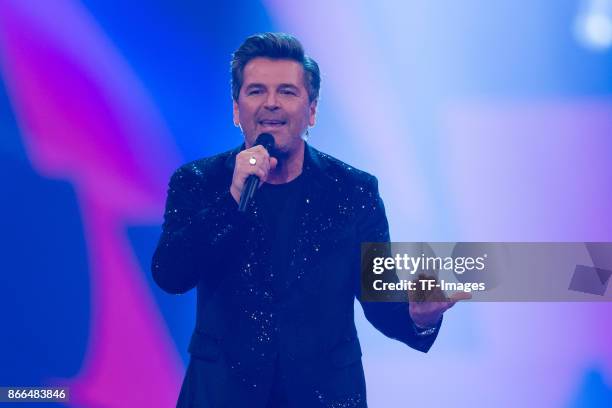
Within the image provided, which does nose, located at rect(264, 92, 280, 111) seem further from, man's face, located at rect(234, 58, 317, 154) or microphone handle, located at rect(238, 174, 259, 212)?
microphone handle, located at rect(238, 174, 259, 212)

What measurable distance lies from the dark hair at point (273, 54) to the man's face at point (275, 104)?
0.05ft

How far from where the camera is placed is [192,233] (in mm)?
1785

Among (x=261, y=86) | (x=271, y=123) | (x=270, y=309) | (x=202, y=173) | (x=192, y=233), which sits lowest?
(x=270, y=309)

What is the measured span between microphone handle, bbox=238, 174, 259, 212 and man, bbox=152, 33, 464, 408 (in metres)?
0.13

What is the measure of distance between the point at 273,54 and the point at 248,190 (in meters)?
0.55

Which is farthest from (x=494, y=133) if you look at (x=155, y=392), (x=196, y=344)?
(x=155, y=392)

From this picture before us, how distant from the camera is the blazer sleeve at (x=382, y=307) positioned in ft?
6.44

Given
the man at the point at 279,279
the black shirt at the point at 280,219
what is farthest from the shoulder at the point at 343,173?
the black shirt at the point at 280,219

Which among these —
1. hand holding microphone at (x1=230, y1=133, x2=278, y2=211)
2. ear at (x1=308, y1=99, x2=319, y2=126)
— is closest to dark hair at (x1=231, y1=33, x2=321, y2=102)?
ear at (x1=308, y1=99, x2=319, y2=126)

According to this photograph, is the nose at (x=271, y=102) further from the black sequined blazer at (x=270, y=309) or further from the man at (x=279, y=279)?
the black sequined blazer at (x=270, y=309)

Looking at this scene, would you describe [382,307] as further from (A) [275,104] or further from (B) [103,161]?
(B) [103,161]

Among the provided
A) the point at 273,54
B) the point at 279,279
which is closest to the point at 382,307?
the point at 279,279

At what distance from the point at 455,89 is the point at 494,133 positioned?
0.52ft

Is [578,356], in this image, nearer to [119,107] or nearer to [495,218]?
[495,218]
